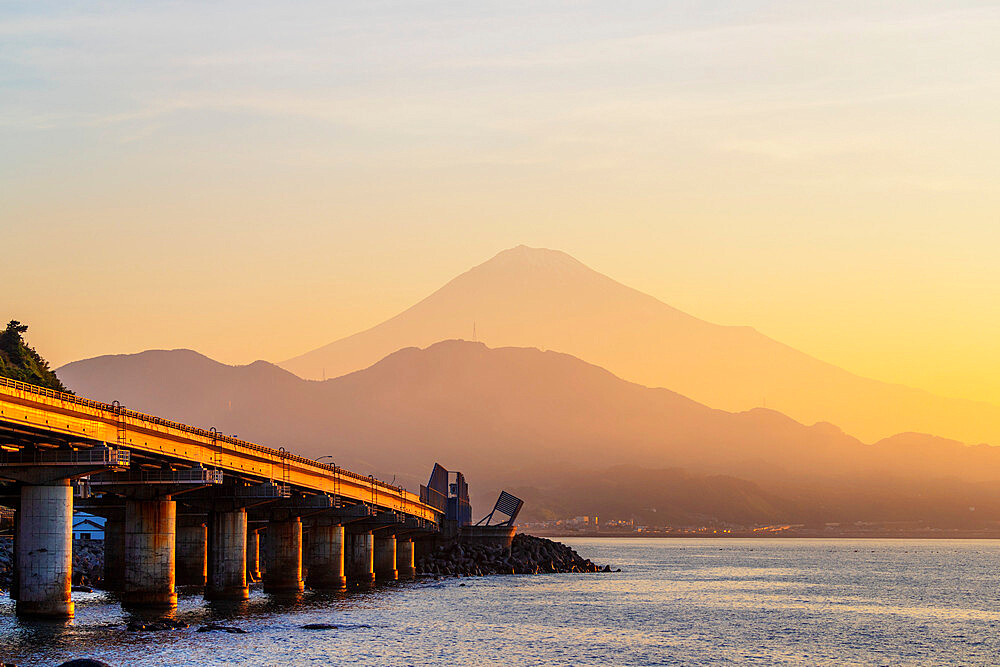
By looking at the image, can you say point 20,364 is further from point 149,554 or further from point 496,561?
point 149,554

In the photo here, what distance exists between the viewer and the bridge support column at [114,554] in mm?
116312

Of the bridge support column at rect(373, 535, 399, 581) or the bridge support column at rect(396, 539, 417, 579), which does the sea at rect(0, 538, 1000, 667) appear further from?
the bridge support column at rect(396, 539, 417, 579)

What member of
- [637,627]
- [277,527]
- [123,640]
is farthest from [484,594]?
[123,640]

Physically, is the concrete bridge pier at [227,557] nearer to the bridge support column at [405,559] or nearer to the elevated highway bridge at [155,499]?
→ the elevated highway bridge at [155,499]

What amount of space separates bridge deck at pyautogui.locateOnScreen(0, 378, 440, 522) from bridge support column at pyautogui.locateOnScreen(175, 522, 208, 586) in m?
15.1

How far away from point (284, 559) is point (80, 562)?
29.5 m

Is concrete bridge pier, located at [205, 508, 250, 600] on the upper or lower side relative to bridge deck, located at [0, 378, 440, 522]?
lower

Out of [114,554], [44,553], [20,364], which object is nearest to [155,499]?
[44,553]

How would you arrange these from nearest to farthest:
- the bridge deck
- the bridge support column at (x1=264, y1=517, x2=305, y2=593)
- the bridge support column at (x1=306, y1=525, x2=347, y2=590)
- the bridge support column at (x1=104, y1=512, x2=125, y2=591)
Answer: the bridge deck → the bridge support column at (x1=264, y1=517, x2=305, y2=593) → the bridge support column at (x1=104, y1=512, x2=125, y2=591) → the bridge support column at (x1=306, y1=525, x2=347, y2=590)

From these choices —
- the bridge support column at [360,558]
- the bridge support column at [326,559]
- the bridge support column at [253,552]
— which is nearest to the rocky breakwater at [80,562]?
the bridge support column at [253,552]

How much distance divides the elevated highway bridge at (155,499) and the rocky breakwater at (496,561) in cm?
3290

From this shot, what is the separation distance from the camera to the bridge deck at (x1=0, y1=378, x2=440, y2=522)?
6606 cm

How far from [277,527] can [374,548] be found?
39981mm

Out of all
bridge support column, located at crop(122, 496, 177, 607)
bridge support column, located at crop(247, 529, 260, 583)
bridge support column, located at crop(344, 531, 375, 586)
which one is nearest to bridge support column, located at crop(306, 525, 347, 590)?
bridge support column, located at crop(344, 531, 375, 586)
